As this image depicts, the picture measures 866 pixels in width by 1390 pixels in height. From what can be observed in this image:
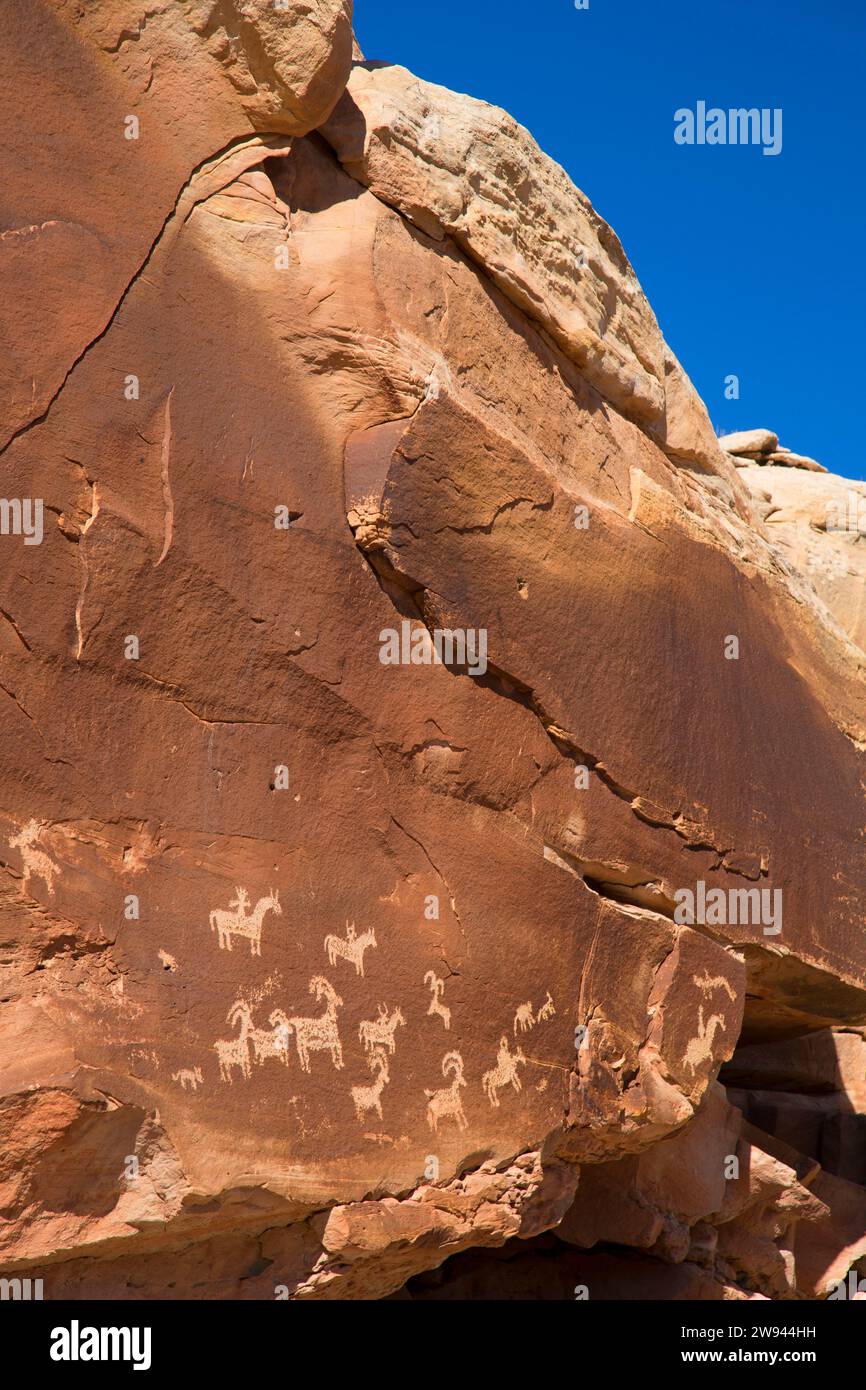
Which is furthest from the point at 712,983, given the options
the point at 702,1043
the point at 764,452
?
the point at 764,452

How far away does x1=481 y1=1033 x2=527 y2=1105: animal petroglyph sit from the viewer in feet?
13.2

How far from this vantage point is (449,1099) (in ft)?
12.8

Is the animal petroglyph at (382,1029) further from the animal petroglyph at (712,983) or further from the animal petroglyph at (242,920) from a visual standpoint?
the animal petroglyph at (712,983)

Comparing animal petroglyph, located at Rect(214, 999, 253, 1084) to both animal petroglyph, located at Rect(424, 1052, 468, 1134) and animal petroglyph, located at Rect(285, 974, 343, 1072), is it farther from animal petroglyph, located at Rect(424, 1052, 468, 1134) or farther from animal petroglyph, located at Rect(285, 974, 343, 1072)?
animal petroglyph, located at Rect(424, 1052, 468, 1134)

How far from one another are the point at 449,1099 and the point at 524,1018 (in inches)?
15.7

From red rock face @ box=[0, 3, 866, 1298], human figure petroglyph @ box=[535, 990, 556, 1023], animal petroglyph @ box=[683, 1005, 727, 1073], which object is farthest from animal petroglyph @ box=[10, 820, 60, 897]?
animal petroglyph @ box=[683, 1005, 727, 1073]

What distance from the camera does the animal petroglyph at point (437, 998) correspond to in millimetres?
3920

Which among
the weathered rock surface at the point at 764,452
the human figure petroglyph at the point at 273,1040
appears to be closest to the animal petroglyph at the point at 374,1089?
the human figure petroglyph at the point at 273,1040

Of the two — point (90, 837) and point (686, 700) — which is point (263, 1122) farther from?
point (686, 700)

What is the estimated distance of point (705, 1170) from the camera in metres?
5.33

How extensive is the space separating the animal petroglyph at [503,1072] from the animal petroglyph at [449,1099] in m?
0.11

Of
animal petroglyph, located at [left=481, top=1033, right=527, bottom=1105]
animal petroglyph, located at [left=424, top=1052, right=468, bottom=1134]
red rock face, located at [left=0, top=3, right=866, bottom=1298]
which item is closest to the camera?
red rock face, located at [left=0, top=3, right=866, bottom=1298]

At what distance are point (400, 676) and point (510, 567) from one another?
616 mm
